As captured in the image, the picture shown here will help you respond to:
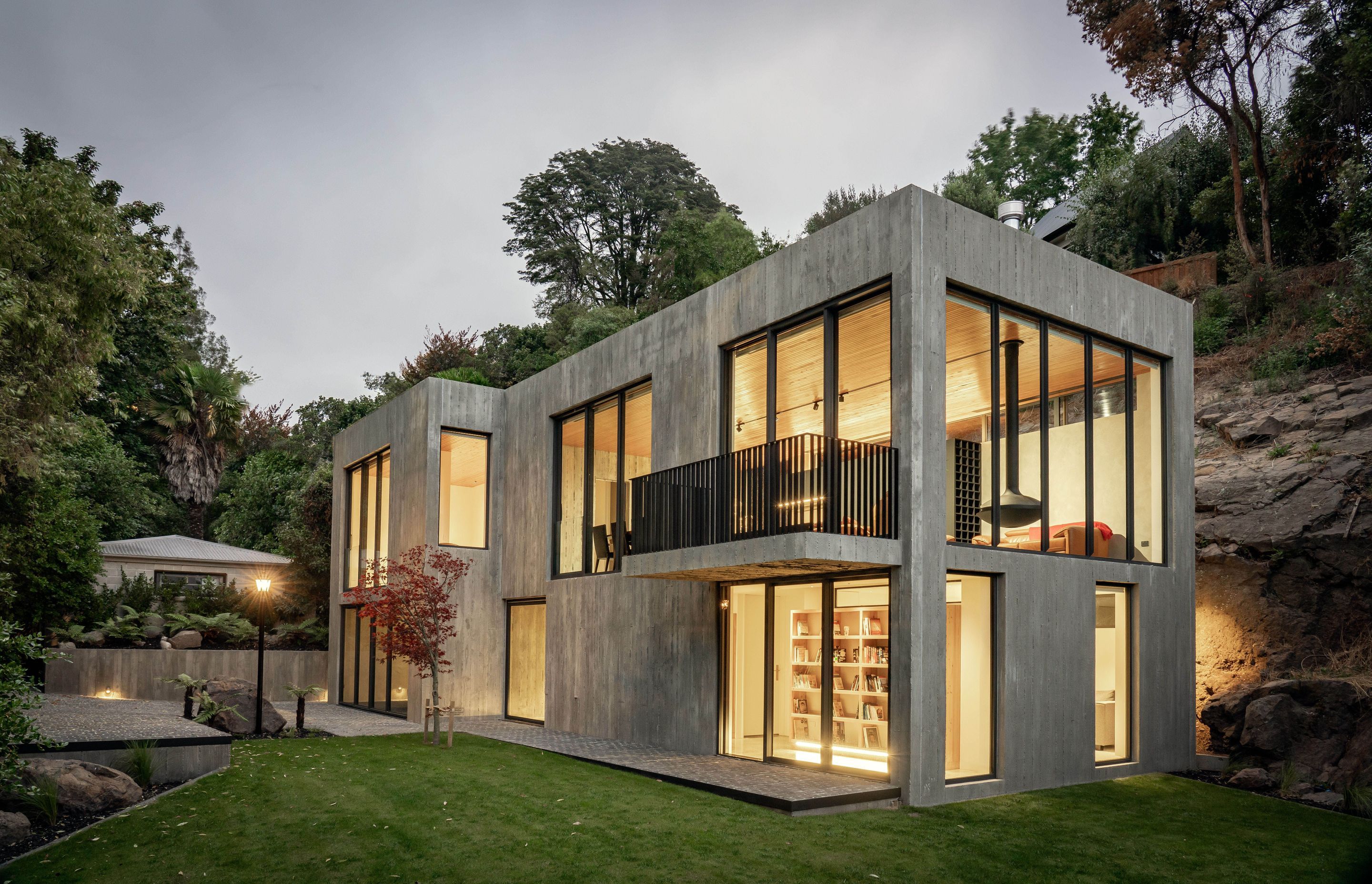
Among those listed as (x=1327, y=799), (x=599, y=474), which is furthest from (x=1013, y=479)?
(x=599, y=474)

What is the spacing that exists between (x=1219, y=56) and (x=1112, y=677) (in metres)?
17.5

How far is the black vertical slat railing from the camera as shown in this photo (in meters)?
8.58

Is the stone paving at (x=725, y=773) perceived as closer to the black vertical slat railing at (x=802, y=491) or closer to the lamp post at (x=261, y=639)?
the black vertical slat railing at (x=802, y=491)

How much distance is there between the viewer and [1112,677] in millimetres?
10305

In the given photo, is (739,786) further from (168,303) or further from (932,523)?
(168,303)

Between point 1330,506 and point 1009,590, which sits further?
point 1330,506

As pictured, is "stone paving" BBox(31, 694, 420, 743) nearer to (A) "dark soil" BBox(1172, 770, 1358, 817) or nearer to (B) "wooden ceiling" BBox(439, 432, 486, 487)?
(B) "wooden ceiling" BBox(439, 432, 486, 487)

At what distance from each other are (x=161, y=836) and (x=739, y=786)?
15.2 feet

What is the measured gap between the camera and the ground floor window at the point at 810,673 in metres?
9.06

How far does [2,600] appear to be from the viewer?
48.7ft

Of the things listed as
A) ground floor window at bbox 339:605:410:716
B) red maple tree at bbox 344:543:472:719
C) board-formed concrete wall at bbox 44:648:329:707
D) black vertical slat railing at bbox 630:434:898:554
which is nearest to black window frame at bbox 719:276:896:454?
black vertical slat railing at bbox 630:434:898:554

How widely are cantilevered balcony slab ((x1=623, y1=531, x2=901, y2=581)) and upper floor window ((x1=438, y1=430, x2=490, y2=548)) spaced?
20.4 ft

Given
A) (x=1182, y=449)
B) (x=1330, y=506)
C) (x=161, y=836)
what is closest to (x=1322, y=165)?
(x=1330, y=506)

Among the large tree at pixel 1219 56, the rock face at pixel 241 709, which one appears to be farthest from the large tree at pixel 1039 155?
the rock face at pixel 241 709
